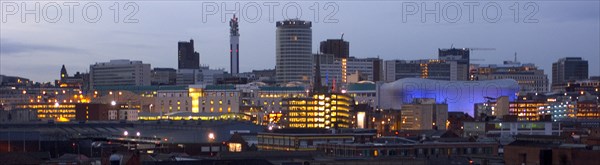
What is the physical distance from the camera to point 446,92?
158 metres

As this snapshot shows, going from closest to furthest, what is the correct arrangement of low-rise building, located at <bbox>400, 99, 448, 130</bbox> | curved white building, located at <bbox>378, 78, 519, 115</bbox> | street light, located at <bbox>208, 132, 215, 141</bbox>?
street light, located at <bbox>208, 132, 215, 141</bbox>, low-rise building, located at <bbox>400, 99, 448, 130</bbox>, curved white building, located at <bbox>378, 78, 519, 115</bbox>

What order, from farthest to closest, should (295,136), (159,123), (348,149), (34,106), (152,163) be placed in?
(34,106) → (159,123) → (295,136) → (348,149) → (152,163)

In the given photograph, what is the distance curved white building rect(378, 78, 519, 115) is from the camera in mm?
155750

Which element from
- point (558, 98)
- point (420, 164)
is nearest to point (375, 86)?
point (558, 98)

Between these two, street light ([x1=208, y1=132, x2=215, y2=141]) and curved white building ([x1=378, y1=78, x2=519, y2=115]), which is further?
curved white building ([x1=378, y1=78, x2=519, y2=115])

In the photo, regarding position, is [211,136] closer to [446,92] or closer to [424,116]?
[424,116]

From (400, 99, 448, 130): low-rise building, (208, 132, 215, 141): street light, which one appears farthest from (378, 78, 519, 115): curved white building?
(208, 132, 215, 141): street light

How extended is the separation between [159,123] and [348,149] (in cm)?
4503

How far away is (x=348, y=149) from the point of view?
211 feet

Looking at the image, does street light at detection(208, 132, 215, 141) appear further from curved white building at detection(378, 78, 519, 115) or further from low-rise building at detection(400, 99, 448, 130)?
curved white building at detection(378, 78, 519, 115)

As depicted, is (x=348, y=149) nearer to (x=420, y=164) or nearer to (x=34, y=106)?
(x=420, y=164)

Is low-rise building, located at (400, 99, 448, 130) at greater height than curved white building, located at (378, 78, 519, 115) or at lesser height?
lesser

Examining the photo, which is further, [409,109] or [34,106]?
[34,106]

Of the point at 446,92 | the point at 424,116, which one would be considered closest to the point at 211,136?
the point at 424,116
